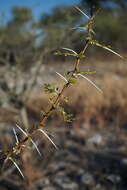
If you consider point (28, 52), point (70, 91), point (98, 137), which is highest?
point (28, 52)

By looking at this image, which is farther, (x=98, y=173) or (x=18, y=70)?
(x=18, y=70)

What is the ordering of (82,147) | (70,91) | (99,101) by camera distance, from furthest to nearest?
(70,91) → (99,101) → (82,147)

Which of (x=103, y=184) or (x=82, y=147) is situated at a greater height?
(x=103, y=184)

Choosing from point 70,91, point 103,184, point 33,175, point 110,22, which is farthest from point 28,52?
point 110,22

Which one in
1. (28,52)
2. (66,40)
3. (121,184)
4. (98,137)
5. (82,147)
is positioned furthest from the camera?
(98,137)

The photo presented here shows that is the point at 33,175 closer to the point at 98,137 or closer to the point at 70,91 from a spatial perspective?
the point at 98,137

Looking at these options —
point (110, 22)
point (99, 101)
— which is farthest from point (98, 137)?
point (110, 22)

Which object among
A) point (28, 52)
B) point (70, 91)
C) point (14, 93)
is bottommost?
point (70, 91)

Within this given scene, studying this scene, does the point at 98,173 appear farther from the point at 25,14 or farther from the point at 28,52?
the point at 25,14

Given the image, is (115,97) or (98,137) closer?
(98,137)
